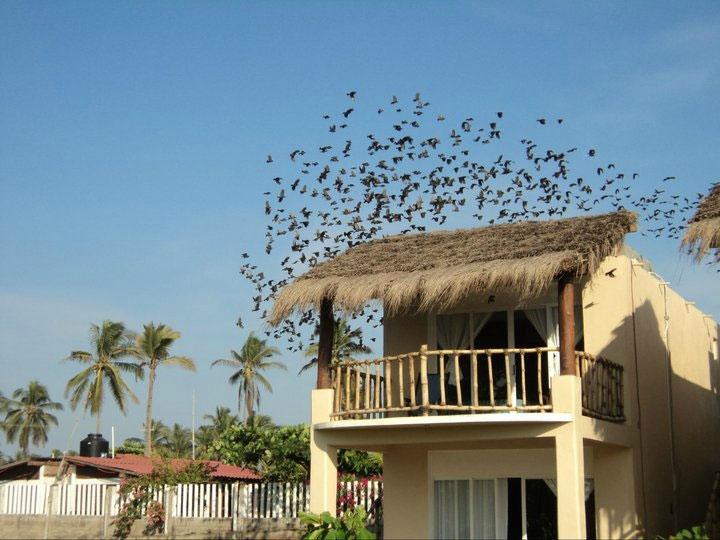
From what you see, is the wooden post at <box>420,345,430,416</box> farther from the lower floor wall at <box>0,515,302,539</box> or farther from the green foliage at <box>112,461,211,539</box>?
the green foliage at <box>112,461,211,539</box>

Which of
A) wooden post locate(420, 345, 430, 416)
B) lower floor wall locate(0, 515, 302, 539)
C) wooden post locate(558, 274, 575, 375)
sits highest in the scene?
wooden post locate(558, 274, 575, 375)

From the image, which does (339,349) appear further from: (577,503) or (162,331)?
(577,503)

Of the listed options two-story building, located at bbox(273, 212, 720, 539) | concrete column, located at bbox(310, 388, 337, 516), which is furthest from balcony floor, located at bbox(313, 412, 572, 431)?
concrete column, located at bbox(310, 388, 337, 516)

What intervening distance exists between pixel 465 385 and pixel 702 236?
5.03 meters

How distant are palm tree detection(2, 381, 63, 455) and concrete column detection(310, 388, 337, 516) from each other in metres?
51.5

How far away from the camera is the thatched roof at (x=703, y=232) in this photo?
11867 mm

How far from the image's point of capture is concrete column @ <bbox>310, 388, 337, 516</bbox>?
1443 centimetres

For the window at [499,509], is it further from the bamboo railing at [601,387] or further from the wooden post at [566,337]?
the wooden post at [566,337]

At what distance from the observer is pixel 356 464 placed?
74.1ft

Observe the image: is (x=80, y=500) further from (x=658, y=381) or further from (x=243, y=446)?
(x=658, y=381)

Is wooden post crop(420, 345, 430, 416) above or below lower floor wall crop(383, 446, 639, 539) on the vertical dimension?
above

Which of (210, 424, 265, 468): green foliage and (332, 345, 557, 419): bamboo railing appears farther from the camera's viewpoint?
(210, 424, 265, 468): green foliage

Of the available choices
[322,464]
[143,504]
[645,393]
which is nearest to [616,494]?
[645,393]

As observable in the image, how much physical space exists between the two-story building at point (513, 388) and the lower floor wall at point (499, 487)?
0.02 metres
